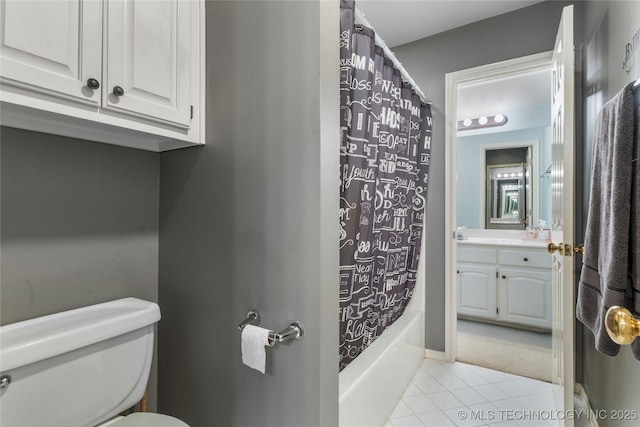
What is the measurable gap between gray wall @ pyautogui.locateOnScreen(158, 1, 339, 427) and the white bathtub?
43cm

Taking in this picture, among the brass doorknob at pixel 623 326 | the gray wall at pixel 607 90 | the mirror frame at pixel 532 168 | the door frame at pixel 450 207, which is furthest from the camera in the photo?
the mirror frame at pixel 532 168

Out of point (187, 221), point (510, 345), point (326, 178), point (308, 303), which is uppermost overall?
point (326, 178)

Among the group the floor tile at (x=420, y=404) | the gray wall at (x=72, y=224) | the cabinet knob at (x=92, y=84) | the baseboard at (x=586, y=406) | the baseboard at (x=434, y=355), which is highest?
the cabinet knob at (x=92, y=84)

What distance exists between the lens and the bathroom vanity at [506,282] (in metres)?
2.93

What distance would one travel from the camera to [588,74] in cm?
174

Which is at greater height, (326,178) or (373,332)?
(326,178)

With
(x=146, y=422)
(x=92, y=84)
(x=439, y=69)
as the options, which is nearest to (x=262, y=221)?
(x=92, y=84)

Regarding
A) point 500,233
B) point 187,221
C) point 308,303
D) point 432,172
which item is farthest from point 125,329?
point 500,233

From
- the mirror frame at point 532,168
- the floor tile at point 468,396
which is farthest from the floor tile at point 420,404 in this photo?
the mirror frame at point 532,168

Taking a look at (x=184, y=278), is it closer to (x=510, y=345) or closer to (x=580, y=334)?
(x=580, y=334)

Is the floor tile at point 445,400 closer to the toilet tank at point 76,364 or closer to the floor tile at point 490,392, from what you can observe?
the floor tile at point 490,392

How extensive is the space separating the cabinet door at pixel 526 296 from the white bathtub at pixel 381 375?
4.38 ft

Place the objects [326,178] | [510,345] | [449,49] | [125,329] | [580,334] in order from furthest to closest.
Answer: [510,345]
[449,49]
[580,334]
[125,329]
[326,178]

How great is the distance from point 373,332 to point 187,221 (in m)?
1.23
